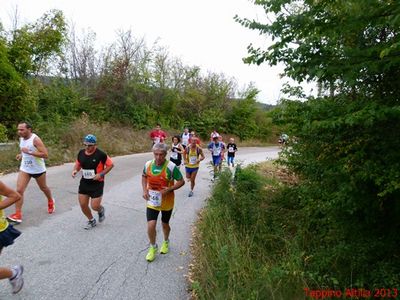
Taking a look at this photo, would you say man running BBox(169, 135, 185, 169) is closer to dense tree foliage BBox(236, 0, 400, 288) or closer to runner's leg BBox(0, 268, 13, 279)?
dense tree foliage BBox(236, 0, 400, 288)

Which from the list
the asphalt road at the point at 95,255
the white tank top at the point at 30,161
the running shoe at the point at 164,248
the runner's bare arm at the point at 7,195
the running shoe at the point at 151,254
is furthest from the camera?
the white tank top at the point at 30,161

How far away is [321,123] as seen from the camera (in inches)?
134

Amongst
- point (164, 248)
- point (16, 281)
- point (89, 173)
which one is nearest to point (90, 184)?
point (89, 173)

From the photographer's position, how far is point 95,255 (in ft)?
16.2

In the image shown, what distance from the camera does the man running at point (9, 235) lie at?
3.32m

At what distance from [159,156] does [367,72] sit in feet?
9.42

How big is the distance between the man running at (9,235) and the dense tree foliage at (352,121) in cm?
310

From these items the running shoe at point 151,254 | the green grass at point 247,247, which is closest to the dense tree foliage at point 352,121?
the green grass at point 247,247

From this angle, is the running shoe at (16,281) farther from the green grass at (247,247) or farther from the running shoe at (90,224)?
the running shoe at (90,224)

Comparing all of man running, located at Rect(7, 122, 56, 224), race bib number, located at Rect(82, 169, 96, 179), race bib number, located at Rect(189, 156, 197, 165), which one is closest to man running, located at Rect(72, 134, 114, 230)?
race bib number, located at Rect(82, 169, 96, 179)

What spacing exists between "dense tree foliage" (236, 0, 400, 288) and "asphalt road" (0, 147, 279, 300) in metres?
1.99

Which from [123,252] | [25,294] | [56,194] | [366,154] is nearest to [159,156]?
[123,252]

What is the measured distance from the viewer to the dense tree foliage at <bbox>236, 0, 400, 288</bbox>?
3.44 metres

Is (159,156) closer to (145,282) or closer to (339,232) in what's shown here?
(145,282)
